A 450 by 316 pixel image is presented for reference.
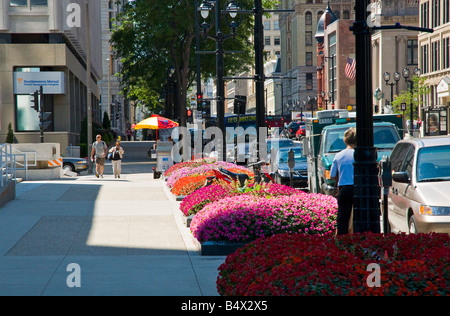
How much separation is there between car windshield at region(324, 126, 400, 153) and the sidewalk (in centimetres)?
460

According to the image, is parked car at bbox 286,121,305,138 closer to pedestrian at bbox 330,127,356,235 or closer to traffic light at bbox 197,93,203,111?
traffic light at bbox 197,93,203,111

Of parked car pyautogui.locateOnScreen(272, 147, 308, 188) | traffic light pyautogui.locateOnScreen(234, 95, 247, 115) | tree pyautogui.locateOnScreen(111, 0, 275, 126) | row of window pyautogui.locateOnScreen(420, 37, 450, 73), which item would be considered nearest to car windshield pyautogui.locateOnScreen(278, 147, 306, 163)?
parked car pyautogui.locateOnScreen(272, 147, 308, 188)

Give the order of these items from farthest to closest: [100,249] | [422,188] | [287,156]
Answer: [287,156], [100,249], [422,188]

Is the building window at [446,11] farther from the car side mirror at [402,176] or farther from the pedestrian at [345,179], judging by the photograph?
the pedestrian at [345,179]

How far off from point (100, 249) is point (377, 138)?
1066 centimetres

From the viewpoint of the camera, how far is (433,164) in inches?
482

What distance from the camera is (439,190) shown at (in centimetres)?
1129

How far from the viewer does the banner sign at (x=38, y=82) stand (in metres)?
45.3

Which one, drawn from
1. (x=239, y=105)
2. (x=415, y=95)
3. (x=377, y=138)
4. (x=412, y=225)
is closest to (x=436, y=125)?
(x=415, y=95)

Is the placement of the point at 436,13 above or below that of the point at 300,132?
above

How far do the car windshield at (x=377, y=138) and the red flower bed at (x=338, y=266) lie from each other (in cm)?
1303

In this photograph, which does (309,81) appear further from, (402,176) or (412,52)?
(402,176)
